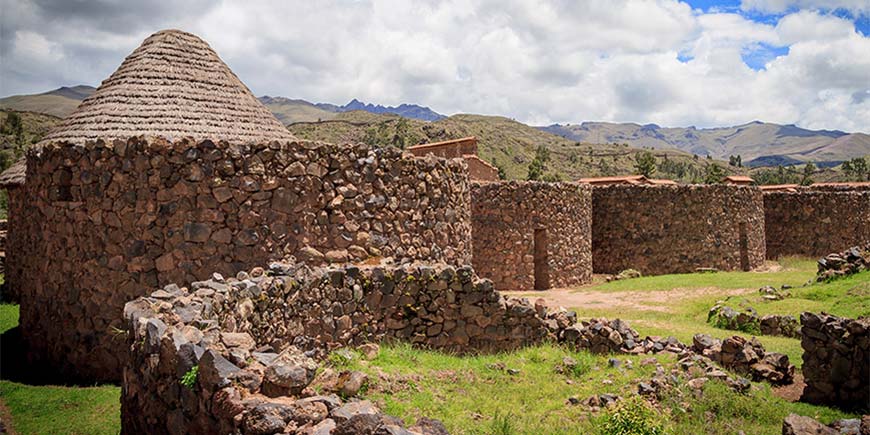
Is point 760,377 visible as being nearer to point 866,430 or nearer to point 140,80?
point 866,430

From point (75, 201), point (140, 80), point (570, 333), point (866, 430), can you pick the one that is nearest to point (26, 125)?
point (140, 80)

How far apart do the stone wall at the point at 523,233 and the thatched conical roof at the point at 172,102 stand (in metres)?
6.58

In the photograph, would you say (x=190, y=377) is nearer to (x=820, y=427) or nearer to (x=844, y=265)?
(x=820, y=427)

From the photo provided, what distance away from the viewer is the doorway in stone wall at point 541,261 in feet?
61.1

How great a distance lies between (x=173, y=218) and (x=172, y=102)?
18.3 ft

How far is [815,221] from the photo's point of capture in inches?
1019

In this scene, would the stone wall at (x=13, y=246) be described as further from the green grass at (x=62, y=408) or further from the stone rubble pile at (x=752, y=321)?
the stone rubble pile at (x=752, y=321)

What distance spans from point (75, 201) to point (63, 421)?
3.22 metres

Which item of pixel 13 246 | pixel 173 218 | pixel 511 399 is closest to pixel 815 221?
pixel 511 399

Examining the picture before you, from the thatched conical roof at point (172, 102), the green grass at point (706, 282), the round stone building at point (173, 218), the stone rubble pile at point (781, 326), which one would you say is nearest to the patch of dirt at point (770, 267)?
the green grass at point (706, 282)

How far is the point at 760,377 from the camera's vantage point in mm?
7777

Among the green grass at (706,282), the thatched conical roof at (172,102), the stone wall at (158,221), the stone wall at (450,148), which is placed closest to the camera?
the stone wall at (158,221)

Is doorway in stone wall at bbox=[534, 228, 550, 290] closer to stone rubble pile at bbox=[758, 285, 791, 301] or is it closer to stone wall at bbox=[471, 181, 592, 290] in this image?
stone wall at bbox=[471, 181, 592, 290]

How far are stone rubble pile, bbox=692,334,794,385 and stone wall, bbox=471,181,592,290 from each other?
9804 millimetres
